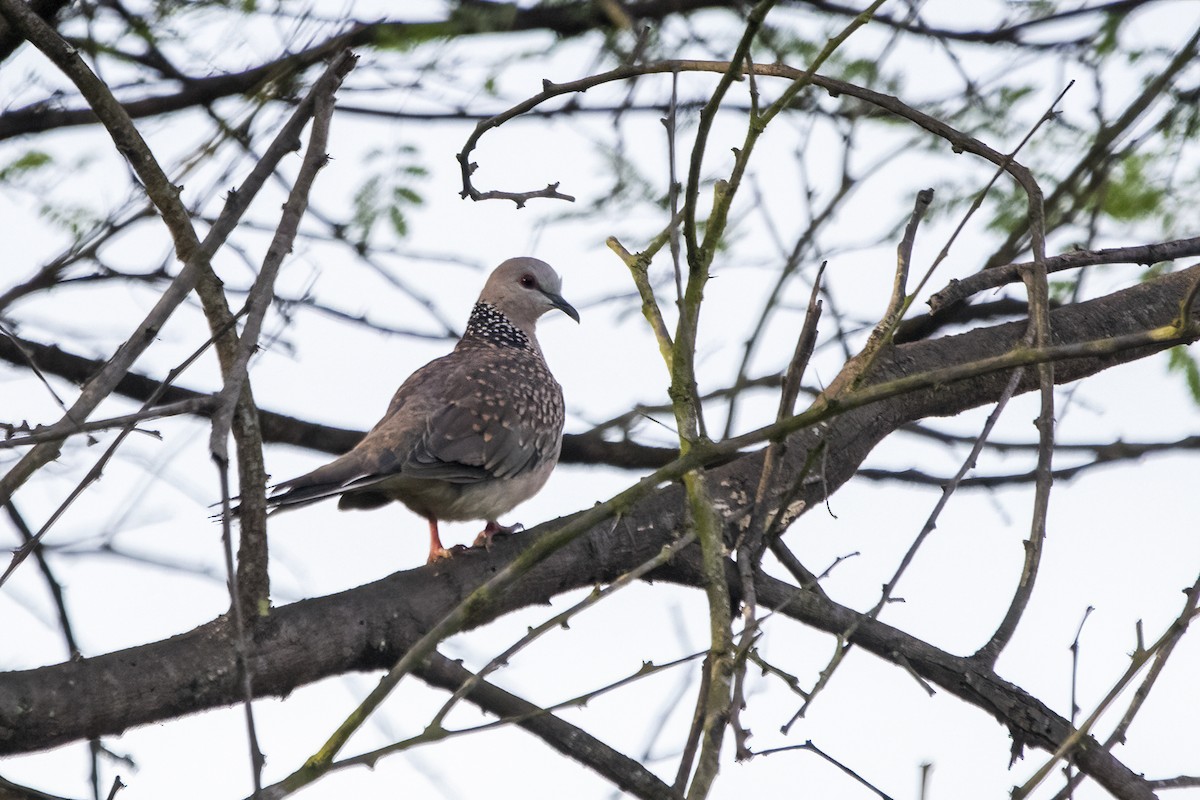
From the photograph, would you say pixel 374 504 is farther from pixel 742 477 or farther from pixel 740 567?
pixel 740 567

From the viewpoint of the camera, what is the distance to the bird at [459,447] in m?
4.78

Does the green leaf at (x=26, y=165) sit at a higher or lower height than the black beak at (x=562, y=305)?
lower

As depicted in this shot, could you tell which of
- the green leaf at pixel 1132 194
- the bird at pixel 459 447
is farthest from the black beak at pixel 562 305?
the green leaf at pixel 1132 194

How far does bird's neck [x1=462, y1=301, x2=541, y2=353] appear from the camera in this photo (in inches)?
251

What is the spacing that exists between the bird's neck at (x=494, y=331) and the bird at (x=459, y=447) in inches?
8.2

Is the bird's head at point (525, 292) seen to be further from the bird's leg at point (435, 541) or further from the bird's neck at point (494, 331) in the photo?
the bird's leg at point (435, 541)

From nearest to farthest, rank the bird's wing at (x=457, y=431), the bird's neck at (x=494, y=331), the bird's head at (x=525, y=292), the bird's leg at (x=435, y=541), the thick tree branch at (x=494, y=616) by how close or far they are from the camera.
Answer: the thick tree branch at (x=494, y=616) → the bird's wing at (x=457, y=431) → the bird's leg at (x=435, y=541) → the bird's neck at (x=494, y=331) → the bird's head at (x=525, y=292)

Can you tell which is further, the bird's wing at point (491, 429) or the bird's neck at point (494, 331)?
the bird's neck at point (494, 331)

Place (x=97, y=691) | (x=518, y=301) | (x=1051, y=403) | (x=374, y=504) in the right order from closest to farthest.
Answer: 1. (x=97, y=691)
2. (x=1051, y=403)
3. (x=374, y=504)
4. (x=518, y=301)

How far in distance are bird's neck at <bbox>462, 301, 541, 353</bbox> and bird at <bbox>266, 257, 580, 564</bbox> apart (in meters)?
0.21

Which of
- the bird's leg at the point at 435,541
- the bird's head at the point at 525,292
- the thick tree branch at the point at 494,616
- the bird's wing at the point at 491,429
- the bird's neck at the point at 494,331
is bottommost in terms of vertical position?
the thick tree branch at the point at 494,616

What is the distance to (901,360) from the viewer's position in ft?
14.6

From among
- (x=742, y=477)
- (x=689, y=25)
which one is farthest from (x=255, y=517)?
(x=689, y=25)

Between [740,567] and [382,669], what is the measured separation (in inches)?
41.5
